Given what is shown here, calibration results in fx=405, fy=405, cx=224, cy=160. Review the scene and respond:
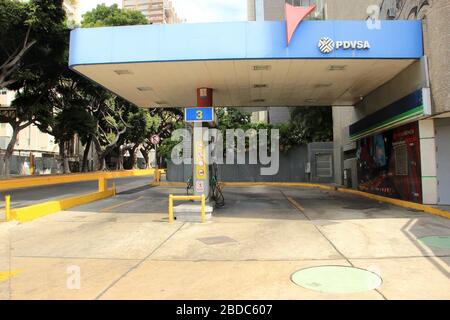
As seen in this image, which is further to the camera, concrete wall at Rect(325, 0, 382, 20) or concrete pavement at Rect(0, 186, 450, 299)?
concrete wall at Rect(325, 0, 382, 20)

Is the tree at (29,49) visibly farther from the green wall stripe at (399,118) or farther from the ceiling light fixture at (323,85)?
the green wall stripe at (399,118)

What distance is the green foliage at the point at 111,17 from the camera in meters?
37.2

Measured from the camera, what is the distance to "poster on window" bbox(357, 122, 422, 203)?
13.6 meters

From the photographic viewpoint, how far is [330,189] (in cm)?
2334

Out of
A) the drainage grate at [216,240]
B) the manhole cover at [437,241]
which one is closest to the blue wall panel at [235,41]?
the drainage grate at [216,240]

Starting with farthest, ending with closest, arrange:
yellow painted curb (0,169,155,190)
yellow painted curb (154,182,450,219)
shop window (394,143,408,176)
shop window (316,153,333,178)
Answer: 1. shop window (316,153,333,178)
2. yellow painted curb (0,169,155,190)
3. shop window (394,143,408,176)
4. yellow painted curb (154,182,450,219)

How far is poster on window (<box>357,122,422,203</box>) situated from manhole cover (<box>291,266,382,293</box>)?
8.26m

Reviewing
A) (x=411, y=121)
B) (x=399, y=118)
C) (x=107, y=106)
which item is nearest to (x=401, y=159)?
(x=399, y=118)

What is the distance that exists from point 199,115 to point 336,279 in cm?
829

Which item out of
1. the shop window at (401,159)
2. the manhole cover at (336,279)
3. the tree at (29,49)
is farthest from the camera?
the tree at (29,49)

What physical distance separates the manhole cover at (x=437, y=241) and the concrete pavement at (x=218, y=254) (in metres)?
0.19

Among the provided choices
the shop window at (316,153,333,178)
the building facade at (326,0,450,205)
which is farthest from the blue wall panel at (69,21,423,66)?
the shop window at (316,153,333,178)

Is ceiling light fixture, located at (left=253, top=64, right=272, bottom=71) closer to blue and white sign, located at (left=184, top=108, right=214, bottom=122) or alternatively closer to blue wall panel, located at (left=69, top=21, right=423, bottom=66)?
blue wall panel, located at (left=69, top=21, right=423, bottom=66)

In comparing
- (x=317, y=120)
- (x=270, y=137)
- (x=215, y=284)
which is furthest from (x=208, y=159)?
(x=317, y=120)
